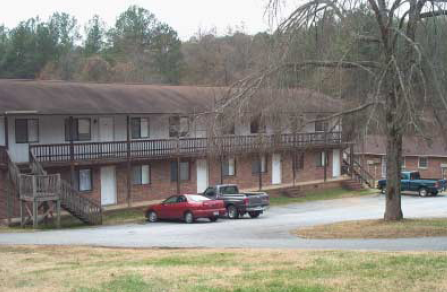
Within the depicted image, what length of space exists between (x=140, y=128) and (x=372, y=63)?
19811mm

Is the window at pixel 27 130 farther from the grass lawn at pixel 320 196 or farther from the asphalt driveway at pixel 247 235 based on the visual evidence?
the grass lawn at pixel 320 196

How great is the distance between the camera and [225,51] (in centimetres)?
6412

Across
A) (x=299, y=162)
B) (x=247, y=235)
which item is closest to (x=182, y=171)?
(x=299, y=162)

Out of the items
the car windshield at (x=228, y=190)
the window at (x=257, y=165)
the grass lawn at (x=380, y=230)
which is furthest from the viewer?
the window at (x=257, y=165)

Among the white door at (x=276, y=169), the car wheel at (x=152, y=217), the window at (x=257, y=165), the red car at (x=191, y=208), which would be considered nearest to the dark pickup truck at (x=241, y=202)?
Answer: the red car at (x=191, y=208)

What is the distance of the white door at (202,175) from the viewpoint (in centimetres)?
4238

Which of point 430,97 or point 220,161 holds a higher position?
point 430,97

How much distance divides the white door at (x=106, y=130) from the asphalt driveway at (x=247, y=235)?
7566 mm

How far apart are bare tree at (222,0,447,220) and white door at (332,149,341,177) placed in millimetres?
30372

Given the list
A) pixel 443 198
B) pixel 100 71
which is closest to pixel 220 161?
pixel 443 198

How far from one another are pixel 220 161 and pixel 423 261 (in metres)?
30.1

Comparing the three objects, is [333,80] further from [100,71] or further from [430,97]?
[100,71]

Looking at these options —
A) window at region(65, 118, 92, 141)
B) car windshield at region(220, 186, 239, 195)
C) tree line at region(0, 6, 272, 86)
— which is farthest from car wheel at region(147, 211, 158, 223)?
tree line at region(0, 6, 272, 86)

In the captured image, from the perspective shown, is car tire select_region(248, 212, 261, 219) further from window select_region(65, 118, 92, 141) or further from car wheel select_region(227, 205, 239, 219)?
window select_region(65, 118, 92, 141)
